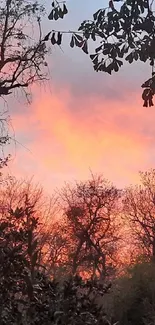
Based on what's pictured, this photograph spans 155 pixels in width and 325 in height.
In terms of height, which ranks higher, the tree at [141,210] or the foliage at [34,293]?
the tree at [141,210]

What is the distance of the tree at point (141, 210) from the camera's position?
36531 mm

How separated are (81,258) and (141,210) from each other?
5856mm

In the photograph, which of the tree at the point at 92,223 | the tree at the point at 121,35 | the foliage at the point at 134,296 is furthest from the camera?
the tree at the point at 92,223

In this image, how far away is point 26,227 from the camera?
3.80 metres

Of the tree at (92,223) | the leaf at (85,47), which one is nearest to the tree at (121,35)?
the leaf at (85,47)

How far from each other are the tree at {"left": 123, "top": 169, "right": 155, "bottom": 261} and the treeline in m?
0.06

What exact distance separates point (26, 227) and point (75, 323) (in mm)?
930

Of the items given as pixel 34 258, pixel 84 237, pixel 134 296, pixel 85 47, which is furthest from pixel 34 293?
pixel 84 237

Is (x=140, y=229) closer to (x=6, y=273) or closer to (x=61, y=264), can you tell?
(x=61, y=264)

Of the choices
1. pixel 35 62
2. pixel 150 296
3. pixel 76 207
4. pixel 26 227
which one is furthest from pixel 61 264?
pixel 26 227

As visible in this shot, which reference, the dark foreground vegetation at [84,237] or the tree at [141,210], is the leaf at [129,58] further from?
the tree at [141,210]

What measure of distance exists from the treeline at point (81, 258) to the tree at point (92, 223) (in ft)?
0.20

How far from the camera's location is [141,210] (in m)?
37.6

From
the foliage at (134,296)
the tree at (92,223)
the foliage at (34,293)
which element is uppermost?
the tree at (92,223)
